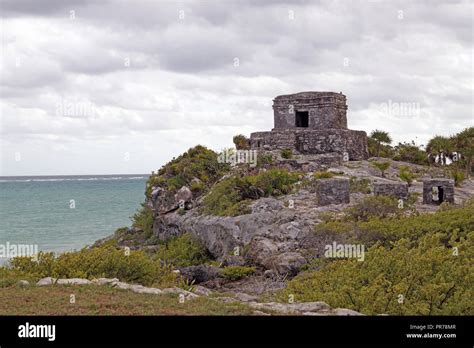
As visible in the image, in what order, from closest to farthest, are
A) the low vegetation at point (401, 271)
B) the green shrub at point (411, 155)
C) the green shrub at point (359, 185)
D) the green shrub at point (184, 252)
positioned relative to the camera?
the low vegetation at point (401, 271) < the green shrub at point (184, 252) < the green shrub at point (359, 185) < the green shrub at point (411, 155)

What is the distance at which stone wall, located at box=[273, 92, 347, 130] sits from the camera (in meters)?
30.6

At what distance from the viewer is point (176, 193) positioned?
27359 millimetres

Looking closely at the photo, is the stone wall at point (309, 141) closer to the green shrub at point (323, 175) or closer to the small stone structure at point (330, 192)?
the green shrub at point (323, 175)

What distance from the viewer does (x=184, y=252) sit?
22.8 meters

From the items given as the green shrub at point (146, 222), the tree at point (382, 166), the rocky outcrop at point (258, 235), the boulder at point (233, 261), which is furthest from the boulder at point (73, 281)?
the tree at point (382, 166)

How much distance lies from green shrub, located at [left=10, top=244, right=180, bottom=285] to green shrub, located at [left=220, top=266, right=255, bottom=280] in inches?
124

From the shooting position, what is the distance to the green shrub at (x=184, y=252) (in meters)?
22.3

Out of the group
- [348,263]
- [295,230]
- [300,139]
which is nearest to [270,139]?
[300,139]

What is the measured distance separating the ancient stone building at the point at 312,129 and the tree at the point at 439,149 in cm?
836
